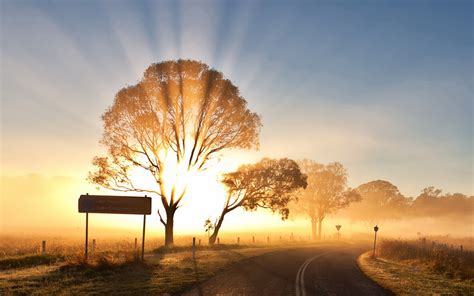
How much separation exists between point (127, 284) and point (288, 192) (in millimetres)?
32517

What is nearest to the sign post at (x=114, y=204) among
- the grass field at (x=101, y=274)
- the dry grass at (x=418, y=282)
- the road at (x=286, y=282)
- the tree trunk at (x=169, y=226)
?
the grass field at (x=101, y=274)

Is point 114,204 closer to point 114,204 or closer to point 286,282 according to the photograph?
point 114,204

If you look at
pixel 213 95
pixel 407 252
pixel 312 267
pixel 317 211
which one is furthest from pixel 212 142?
pixel 317 211

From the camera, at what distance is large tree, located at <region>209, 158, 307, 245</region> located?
147ft

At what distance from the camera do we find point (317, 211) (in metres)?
76.2

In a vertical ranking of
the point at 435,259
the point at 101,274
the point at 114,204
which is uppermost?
the point at 114,204

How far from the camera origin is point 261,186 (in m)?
45.4

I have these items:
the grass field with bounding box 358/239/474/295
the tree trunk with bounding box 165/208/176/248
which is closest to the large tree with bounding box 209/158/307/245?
the tree trunk with bounding box 165/208/176/248

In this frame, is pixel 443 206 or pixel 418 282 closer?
pixel 418 282

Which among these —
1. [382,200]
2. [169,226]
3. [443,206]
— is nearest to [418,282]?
[169,226]


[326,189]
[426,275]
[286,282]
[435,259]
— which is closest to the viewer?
[286,282]

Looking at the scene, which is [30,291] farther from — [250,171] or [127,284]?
[250,171]

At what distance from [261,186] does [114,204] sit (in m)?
24.1

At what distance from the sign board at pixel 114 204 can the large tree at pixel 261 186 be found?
20.4 metres
